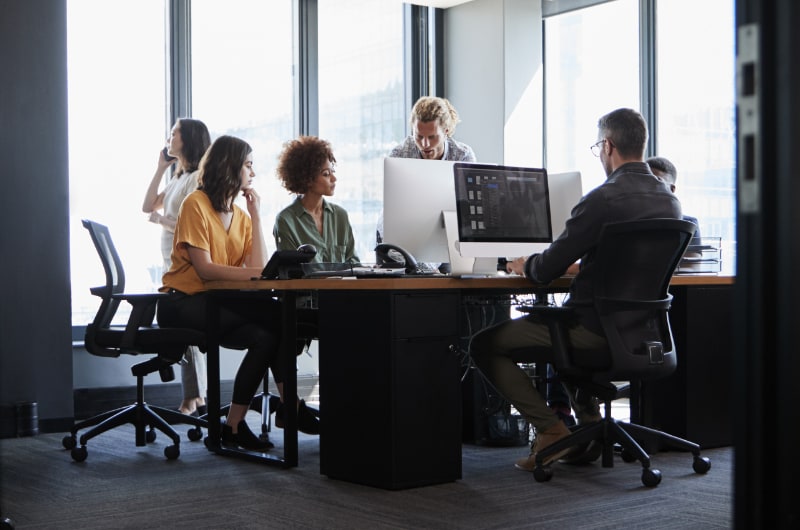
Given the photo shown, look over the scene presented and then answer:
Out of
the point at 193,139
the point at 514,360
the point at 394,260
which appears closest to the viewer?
the point at 514,360

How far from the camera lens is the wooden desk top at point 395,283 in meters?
3.15

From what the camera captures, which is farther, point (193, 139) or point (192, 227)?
point (193, 139)

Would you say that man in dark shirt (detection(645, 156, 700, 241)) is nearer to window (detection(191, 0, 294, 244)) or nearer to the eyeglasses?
the eyeglasses

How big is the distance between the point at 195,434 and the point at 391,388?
1.58 meters

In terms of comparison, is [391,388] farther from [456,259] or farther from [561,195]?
[561,195]

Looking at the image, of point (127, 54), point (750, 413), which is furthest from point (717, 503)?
point (127, 54)

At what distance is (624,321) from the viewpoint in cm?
321

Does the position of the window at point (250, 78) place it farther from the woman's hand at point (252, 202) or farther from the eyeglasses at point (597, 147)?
the eyeglasses at point (597, 147)

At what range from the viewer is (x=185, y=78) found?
5.74m

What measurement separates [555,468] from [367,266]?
1.06 metres

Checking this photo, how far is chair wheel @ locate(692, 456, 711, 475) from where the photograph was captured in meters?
3.49

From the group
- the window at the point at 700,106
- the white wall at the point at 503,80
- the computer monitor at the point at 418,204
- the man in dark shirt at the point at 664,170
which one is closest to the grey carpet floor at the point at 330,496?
the computer monitor at the point at 418,204

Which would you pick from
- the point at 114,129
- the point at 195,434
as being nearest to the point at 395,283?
the point at 195,434

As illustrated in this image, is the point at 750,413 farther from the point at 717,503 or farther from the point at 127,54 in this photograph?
the point at 127,54
